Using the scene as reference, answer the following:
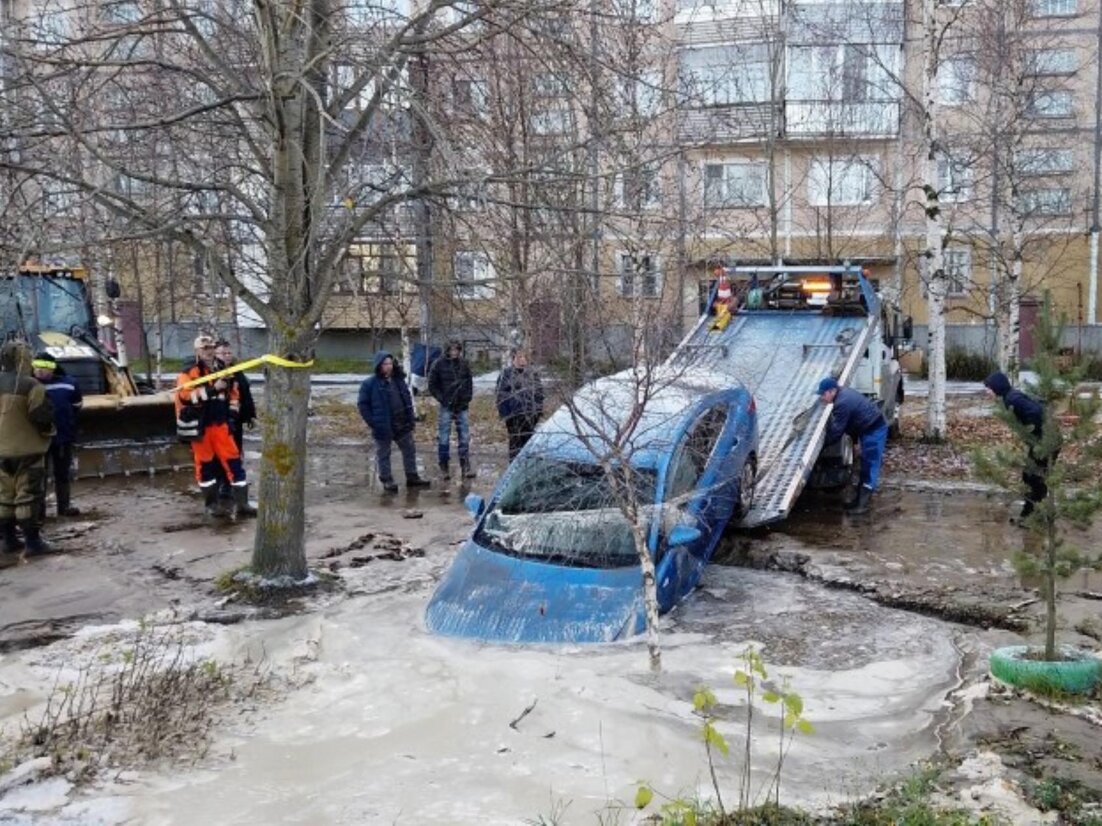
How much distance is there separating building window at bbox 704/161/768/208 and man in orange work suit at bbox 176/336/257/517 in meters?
13.2

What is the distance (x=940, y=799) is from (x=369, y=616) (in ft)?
13.6

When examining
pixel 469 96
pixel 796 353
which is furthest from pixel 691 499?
pixel 796 353

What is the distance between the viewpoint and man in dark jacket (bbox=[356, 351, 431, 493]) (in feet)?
40.0

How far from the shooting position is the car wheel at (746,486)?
895 cm

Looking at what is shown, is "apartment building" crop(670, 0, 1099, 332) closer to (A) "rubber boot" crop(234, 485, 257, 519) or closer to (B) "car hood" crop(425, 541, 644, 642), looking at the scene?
(A) "rubber boot" crop(234, 485, 257, 519)

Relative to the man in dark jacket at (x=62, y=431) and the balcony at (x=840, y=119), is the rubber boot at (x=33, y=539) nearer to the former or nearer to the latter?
the man in dark jacket at (x=62, y=431)

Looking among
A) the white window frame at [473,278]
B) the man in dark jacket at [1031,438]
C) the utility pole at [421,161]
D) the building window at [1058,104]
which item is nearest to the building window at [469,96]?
the utility pole at [421,161]

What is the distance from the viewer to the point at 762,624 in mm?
7168

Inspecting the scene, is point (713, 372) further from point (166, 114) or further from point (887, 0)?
point (887, 0)

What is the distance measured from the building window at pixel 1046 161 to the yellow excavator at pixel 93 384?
14.9 meters

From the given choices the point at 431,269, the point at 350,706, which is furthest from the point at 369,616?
the point at 431,269

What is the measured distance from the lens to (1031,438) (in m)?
5.89

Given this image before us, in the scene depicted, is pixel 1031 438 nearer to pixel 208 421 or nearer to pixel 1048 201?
pixel 208 421

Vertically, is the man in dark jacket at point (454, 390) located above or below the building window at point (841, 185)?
below
